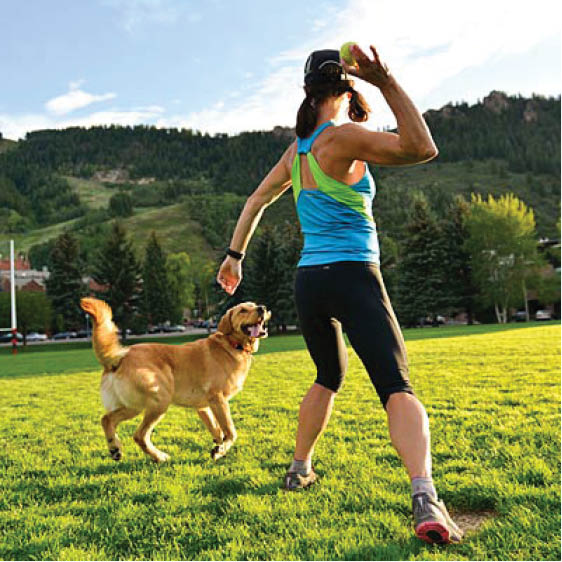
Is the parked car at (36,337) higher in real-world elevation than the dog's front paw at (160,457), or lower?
lower

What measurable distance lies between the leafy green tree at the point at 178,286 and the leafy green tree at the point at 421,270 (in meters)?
26.6

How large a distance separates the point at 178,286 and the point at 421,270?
30324mm

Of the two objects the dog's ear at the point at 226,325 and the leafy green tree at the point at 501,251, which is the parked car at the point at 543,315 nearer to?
the leafy green tree at the point at 501,251

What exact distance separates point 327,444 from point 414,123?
127 inches

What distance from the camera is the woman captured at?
293 centimetres

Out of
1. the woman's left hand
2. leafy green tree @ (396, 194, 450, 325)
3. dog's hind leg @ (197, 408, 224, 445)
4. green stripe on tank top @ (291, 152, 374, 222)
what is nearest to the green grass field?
dog's hind leg @ (197, 408, 224, 445)

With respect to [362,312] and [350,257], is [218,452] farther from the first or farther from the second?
[350,257]

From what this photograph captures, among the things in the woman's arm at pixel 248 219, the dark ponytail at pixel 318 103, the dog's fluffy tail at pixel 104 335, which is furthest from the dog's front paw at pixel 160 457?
the dark ponytail at pixel 318 103

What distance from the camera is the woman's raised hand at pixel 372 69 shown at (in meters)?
2.85

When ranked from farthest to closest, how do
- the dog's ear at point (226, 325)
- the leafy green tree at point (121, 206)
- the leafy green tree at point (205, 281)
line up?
1. the leafy green tree at point (121, 206)
2. the leafy green tree at point (205, 281)
3. the dog's ear at point (226, 325)

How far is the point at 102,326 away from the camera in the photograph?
450cm

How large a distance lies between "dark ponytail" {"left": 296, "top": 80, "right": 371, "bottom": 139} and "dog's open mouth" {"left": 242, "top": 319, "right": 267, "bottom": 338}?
2024 mm

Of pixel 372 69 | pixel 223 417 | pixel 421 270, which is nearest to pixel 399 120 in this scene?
pixel 372 69

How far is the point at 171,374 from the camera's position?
491 cm
